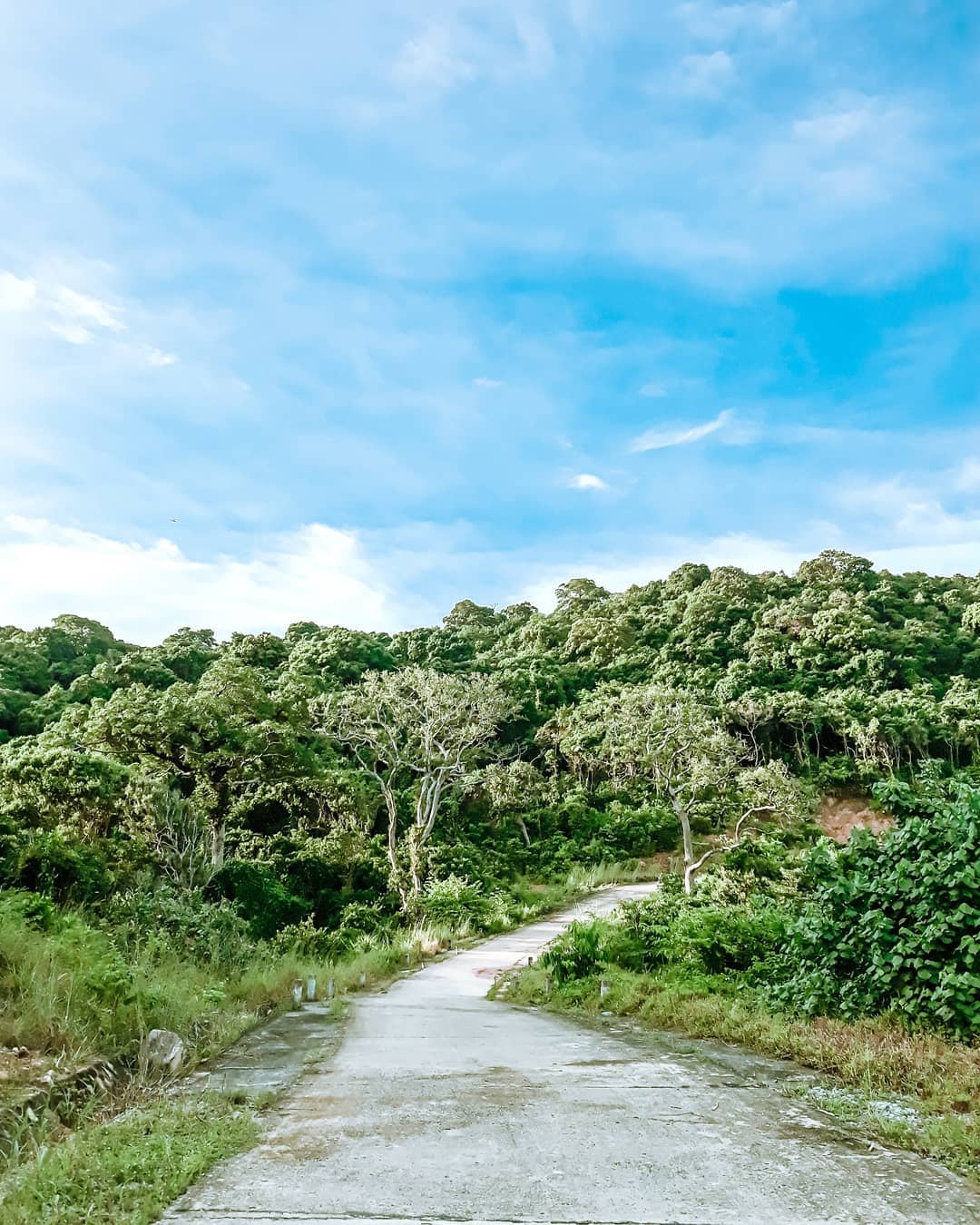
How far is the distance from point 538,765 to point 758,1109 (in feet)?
113

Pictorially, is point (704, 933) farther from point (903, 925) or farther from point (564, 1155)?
point (564, 1155)

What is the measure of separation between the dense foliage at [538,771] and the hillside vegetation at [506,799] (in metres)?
0.07

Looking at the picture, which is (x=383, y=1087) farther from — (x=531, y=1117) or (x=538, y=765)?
(x=538, y=765)

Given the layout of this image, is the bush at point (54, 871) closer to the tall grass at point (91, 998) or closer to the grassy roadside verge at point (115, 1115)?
the grassy roadside verge at point (115, 1115)

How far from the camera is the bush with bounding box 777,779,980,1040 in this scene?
18.0ft

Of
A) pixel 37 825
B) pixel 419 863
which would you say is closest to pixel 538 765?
pixel 419 863

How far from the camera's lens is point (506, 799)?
93.9 ft

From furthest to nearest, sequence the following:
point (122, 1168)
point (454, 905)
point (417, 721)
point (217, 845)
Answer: point (417, 721) → point (454, 905) → point (217, 845) → point (122, 1168)

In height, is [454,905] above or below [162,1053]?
below

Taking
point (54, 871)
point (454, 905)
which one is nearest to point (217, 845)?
point (454, 905)

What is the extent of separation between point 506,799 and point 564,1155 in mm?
25171

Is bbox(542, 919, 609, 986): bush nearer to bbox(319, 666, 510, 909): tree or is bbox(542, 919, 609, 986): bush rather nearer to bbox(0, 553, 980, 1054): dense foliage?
bbox(0, 553, 980, 1054): dense foliage

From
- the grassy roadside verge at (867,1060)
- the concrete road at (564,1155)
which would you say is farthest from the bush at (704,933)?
the concrete road at (564,1155)

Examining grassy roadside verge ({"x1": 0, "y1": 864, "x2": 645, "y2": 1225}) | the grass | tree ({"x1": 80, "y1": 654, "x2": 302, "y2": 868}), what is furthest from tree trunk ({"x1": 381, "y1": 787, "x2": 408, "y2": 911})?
the grass
